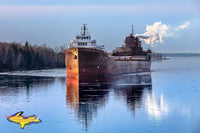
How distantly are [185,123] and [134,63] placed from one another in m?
63.4

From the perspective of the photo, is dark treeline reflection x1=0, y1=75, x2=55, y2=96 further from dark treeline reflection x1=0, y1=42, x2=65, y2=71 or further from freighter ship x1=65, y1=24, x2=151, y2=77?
dark treeline reflection x1=0, y1=42, x2=65, y2=71

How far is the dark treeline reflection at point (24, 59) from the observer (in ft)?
366

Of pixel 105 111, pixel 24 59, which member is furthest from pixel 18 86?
pixel 24 59

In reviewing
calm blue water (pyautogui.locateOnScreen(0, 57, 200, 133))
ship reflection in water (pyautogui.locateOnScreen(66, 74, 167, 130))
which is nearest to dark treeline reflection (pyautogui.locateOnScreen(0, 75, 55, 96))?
calm blue water (pyautogui.locateOnScreen(0, 57, 200, 133))

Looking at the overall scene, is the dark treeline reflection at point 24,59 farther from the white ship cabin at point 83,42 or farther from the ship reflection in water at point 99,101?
the ship reflection in water at point 99,101

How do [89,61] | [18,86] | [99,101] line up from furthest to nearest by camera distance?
[89,61] → [18,86] → [99,101]

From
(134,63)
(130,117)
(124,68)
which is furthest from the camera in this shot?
(134,63)

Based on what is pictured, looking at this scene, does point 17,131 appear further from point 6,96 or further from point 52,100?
point 6,96

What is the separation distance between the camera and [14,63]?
114 meters

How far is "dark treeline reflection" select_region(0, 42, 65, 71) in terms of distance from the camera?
366ft

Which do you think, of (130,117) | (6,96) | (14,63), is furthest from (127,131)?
(14,63)

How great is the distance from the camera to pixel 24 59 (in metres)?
121

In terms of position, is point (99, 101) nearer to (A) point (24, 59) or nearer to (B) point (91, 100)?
(B) point (91, 100)

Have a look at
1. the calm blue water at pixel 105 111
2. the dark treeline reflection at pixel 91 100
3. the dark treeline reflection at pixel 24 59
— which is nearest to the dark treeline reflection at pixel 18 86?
the calm blue water at pixel 105 111
